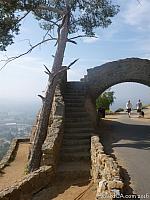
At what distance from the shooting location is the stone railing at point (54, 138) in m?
11.3

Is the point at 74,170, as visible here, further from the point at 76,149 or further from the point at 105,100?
the point at 105,100

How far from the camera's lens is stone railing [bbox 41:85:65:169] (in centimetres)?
1132

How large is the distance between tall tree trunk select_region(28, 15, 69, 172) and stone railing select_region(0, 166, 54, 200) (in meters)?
2.76

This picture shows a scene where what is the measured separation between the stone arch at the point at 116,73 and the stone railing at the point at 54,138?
4480mm

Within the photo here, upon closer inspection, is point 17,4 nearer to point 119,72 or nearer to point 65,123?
point 65,123

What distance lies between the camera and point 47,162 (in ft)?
36.8

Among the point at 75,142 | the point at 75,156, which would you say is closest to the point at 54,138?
the point at 75,156

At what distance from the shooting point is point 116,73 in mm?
19281

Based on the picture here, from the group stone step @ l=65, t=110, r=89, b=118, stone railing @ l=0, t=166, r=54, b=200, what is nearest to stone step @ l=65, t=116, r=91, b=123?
stone step @ l=65, t=110, r=89, b=118

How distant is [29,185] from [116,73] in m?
10.9

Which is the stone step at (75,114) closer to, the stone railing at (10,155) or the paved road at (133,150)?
the paved road at (133,150)

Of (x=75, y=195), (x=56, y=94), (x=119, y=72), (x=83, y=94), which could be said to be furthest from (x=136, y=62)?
(x=75, y=195)

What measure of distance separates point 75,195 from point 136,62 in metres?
11.6

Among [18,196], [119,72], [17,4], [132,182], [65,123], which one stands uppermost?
[17,4]
